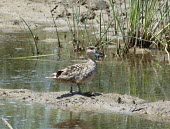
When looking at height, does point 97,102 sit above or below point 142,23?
below

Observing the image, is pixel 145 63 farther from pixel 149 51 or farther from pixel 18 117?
pixel 18 117

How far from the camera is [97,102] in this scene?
27.2 feet

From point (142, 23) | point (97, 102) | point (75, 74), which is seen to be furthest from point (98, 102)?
point (142, 23)

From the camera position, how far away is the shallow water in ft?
24.2

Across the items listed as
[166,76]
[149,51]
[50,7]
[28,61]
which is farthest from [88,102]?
[50,7]

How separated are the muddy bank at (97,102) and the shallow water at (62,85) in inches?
8.5

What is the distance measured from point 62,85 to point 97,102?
1.52 metres

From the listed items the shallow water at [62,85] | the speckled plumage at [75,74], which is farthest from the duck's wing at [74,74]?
the shallow water at [62,85]

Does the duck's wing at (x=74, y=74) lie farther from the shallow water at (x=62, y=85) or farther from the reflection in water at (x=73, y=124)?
the reflection in water at (x=73, y=124)

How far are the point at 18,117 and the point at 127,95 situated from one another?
189 cm

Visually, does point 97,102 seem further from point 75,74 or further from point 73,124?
point 73,124

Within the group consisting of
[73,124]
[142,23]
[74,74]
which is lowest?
[73,124]

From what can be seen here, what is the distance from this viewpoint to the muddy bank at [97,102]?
7.90m

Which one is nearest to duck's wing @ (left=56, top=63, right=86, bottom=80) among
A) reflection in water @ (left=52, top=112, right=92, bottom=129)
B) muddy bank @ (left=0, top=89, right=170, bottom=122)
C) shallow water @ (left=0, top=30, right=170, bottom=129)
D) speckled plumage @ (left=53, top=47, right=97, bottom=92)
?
speckled plumage @ (left=53, top=47, right=97, bottom=92)
